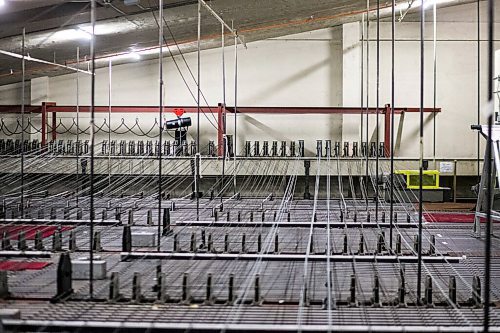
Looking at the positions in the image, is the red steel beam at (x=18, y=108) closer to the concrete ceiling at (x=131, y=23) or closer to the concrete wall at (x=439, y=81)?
the concrete ceiling at (x=131, y=23)

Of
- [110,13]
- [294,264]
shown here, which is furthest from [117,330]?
[110,13]

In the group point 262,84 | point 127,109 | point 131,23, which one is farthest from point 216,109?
point 131,23

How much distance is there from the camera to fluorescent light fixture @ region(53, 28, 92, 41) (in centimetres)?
647

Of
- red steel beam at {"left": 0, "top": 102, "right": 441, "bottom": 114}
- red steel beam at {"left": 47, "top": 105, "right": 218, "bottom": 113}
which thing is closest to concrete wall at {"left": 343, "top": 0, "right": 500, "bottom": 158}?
red steel beam at {"left": 0, "top": 102, "right": 441, "bottom": 114}

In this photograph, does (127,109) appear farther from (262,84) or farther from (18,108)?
(262,84)

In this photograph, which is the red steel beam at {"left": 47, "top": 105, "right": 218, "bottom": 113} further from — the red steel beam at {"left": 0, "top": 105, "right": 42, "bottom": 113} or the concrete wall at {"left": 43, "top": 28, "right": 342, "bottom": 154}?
the concrete wall at {"left": 43, "top": 28, "right": 342, "bottom": 154}

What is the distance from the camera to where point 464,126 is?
893cm

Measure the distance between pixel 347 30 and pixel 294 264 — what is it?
6.21 meters

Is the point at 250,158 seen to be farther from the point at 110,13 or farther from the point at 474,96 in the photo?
the point at 474,96

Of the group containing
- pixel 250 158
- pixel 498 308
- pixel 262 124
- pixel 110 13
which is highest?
pixel 110 13

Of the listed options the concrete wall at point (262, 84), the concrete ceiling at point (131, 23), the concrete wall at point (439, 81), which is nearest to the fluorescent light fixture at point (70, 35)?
the concrete ceiling at point (131, 23)

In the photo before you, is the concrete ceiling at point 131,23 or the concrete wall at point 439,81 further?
the concrete wall at point 439,81

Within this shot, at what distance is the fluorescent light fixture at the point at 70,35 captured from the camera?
→ 21.2 feet

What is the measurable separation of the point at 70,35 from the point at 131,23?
0.76m
